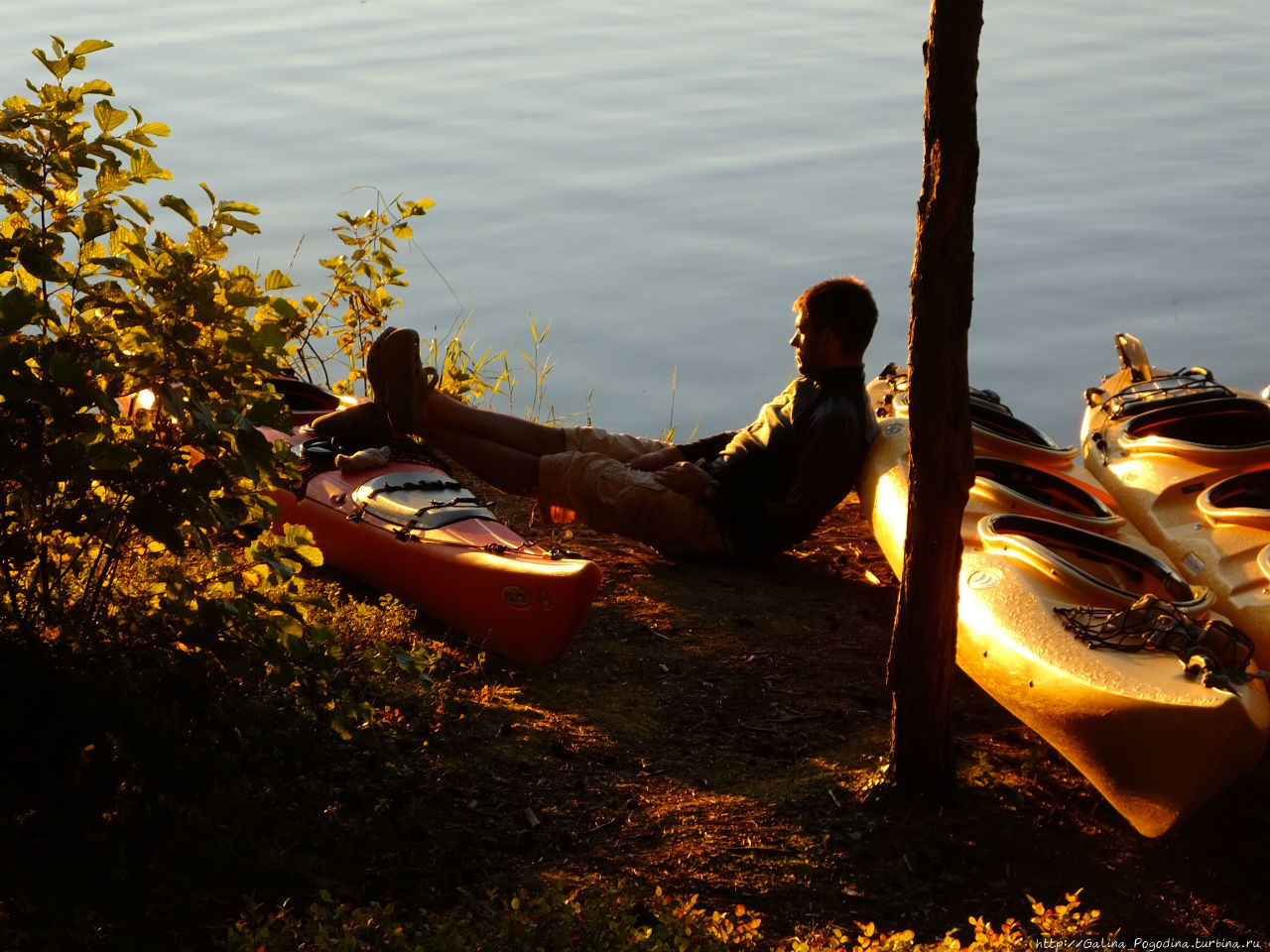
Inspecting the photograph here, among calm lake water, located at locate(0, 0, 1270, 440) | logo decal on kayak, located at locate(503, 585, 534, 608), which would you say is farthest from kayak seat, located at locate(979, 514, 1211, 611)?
calm lake water, located at locate(0, 0, 1270, 440)

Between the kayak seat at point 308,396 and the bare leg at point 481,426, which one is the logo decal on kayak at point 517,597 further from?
the kayak seat at point 308,396

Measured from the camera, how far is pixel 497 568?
4.48m

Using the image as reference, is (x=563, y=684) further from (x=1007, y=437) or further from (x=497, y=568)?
(x=1007, y=437)

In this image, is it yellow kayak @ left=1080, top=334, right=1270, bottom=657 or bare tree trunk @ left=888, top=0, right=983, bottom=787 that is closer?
bare tree trunk @ left=888, top=0, right=983, bottom=787

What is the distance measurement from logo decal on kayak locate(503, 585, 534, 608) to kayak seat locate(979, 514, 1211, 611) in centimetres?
135

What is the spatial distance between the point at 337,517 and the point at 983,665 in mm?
2250

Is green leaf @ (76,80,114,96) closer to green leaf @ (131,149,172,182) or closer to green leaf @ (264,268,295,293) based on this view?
green leaf @ (131,149,172,182)

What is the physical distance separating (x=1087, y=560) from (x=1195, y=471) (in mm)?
823

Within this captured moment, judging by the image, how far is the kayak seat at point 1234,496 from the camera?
14.9ft

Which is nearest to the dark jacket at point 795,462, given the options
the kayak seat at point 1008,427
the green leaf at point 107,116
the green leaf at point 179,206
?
the kayak seat at point 1008,427

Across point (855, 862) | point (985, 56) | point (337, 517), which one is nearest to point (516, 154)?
point (985, 56)

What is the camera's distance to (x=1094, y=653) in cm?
368

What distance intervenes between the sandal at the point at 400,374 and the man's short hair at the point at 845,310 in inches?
57.7

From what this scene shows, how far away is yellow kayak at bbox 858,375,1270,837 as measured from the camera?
3.32m
